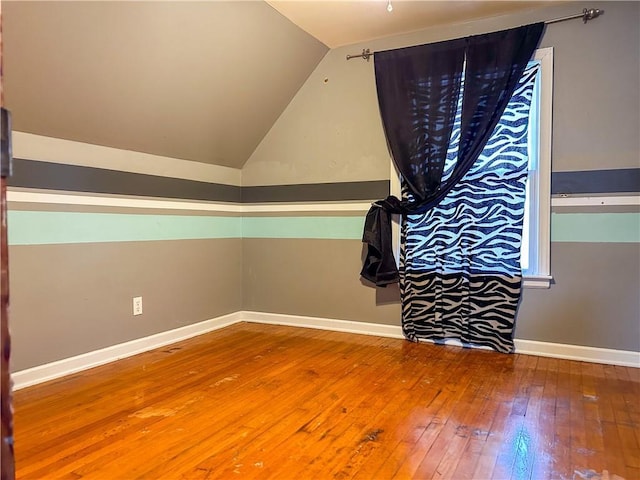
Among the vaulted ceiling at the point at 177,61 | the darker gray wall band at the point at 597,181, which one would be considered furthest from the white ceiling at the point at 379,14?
the darker gray wall band at the point at 597,181

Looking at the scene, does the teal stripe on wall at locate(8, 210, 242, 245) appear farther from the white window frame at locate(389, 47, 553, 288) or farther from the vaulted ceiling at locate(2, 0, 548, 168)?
the white window frame at locate(389, 47, 553, 288)

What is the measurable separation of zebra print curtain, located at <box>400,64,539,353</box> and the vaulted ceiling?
87cm

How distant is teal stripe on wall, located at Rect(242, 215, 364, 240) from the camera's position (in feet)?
11.7

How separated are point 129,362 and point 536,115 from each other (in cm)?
306

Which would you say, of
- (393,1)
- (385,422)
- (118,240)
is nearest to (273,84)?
(393,1)

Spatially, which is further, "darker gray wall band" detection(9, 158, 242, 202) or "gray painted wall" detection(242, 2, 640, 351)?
"gray painted wall" detection(242, 2, 640, 351)

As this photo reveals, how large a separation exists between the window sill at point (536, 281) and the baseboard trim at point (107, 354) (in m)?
2.35

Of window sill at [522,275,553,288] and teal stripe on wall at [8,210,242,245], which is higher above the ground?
teal stripe on wall at [8,210,242,245]

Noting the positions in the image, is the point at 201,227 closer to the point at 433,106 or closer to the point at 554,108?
the point at 433,106

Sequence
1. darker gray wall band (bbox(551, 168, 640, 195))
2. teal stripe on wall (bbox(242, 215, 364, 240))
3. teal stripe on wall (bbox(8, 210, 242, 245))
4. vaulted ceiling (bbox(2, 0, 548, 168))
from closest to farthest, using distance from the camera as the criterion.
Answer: vaulted ceiling (bbox(2, 0, 548, 168)) → teal stripe on wall (bbox(8, 210, 242, 245)) → darker gray wall band (bbox(551, 168, 640, 195)) → teal stripe on wall (bbox(242, 215, 364, 240))

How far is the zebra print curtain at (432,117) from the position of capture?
2.96 metres

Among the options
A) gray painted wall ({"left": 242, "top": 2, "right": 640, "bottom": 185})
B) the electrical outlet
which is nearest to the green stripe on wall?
gray painted wall ({"left": 242, "top": 2, "right": 640, "bottom": 185})

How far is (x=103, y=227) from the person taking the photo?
282 centimetres

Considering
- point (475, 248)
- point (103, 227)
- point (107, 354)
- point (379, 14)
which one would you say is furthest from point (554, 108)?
point (107, 354)
